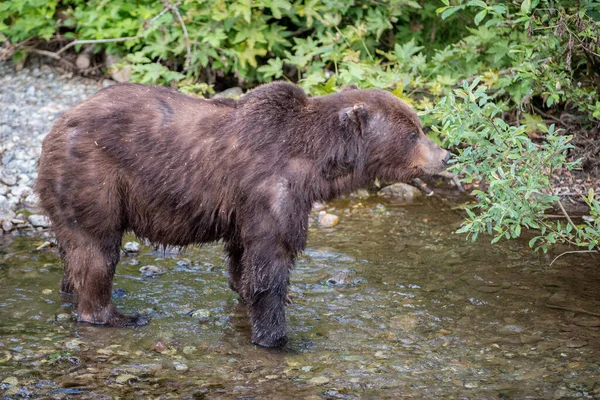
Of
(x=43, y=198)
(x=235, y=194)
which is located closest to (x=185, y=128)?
(x=235, y=194)

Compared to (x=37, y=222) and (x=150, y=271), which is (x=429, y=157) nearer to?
(x=150, y=271)

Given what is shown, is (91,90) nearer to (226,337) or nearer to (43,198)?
(43,198)

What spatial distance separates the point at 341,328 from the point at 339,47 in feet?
18.3

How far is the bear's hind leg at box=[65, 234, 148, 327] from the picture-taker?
697 cm

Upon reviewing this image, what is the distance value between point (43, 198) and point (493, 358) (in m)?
4.02

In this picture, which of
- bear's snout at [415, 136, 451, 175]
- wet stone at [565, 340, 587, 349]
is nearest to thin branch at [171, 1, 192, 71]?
bear's snout at [415, 136, 451, 175]

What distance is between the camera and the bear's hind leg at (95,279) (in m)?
6.97

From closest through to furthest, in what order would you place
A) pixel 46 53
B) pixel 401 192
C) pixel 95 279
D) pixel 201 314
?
pixel 95 279, pixel 201 314, pixel 401 192, pixel 46 53

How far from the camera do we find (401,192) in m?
10.8

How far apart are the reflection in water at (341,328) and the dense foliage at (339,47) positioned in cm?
117

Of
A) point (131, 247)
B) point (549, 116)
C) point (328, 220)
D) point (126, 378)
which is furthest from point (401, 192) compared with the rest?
point (126, 378)

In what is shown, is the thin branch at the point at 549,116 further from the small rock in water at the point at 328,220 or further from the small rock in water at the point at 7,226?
the small rock in water at the point at 7,226

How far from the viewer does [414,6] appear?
11.4 metres

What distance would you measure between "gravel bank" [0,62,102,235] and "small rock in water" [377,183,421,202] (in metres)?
4.33
